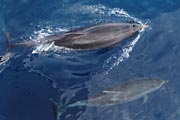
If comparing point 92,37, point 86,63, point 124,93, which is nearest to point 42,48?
point 86,63

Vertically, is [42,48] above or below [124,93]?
above

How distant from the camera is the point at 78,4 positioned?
8859 mm

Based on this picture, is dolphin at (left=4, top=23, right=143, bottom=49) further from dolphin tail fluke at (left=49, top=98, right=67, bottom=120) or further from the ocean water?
dolphin tail fluke at (left=49, top=98, right=67, bottom=120)

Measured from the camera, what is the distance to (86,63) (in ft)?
24.8

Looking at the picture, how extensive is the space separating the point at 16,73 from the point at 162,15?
3.11 meters

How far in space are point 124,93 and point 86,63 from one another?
4.52 feet

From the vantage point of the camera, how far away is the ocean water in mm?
6961

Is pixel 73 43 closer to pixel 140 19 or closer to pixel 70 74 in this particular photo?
pixel 70 74

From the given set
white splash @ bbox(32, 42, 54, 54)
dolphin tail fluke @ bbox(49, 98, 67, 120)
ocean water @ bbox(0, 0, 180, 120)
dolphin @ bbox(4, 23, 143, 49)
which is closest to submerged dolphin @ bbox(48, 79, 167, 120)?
dolphin tail fluke @ bbox(49, 98, 67, 120)

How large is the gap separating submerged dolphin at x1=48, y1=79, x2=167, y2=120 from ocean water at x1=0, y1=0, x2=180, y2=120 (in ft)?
1.37

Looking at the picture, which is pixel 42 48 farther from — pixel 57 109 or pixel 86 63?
pixel 57 109

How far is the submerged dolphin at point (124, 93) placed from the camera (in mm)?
6379

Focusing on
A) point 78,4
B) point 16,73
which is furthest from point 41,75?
point 78,4

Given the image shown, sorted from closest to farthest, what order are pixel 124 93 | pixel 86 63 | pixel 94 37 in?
pixel 124 93, pixel 94 37, pixel 86 63
